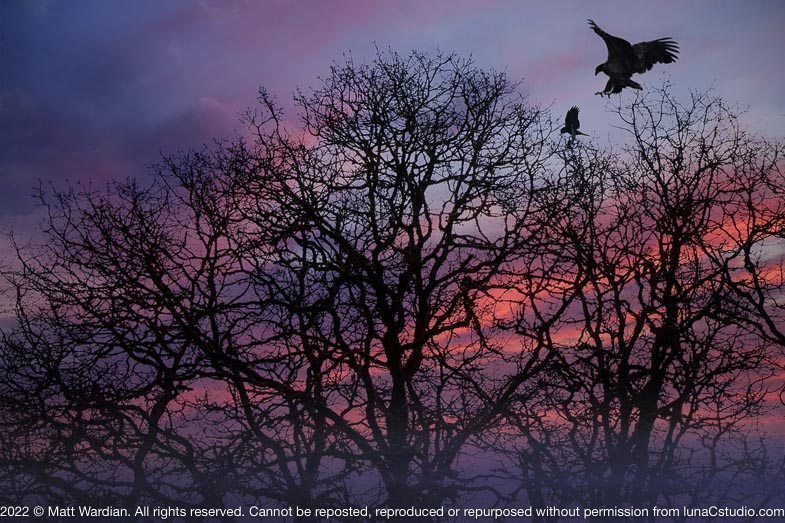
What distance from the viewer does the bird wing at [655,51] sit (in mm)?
16844

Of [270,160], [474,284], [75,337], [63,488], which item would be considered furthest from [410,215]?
[63,488]

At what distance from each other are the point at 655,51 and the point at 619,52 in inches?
66.5

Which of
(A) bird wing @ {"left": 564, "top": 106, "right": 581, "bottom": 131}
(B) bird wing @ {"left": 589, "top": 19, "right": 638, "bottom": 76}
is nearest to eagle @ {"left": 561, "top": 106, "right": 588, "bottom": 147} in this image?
(A) bird wing @ {"left": 564, "top": 106, "right": 581, "bottom": 131}

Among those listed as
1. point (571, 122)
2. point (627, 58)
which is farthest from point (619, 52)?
point (571, 122)

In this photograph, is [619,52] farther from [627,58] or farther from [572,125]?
[572,125]

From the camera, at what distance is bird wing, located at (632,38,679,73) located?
1684cm

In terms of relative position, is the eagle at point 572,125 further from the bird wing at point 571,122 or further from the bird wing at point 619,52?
the bird wing at point 619,52

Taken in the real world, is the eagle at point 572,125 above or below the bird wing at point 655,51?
below

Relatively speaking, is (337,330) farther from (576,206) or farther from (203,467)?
(576,206)

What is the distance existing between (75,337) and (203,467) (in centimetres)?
316

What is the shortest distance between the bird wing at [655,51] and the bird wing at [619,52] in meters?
0.64

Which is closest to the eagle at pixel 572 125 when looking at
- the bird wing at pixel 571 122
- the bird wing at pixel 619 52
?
the bird wing at pixel 571 122

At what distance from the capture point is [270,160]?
1347cm

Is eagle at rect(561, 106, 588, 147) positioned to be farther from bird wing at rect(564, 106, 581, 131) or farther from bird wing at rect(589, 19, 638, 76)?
bird wing at rect(589, 19, 638, 76)
